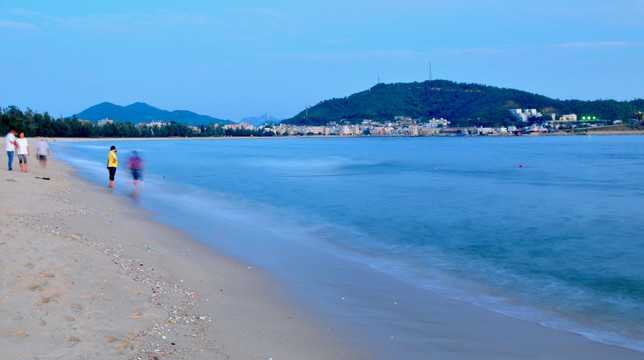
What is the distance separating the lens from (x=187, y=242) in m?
10.1

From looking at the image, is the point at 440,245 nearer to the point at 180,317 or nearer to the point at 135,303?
the point at 180,317

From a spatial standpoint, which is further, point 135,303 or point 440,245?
point 440,245

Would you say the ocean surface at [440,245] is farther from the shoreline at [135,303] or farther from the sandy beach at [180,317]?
the shoreline at [135,303]

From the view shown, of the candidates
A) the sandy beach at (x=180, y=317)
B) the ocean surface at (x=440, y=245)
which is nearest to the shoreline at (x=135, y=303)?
the sandy beach at (x=180, y=317)

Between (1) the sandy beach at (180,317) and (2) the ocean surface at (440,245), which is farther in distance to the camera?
(2) the ocean surface at (440,245)

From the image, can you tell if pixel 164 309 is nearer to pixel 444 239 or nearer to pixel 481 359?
pixel 481 359

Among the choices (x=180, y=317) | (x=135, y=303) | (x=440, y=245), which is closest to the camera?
(x=180, y=317)

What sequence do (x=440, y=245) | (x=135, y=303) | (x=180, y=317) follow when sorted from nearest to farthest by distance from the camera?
(x=180, y=317) → (x=135, y=303) → (x=440, y=245)

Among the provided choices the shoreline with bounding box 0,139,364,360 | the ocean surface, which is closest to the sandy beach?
the shoreline with bounding box 0,139,364,360

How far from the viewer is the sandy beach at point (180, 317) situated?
454 cm

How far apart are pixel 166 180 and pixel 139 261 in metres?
20.4

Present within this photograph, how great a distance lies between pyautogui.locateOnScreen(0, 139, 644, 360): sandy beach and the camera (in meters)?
4.54

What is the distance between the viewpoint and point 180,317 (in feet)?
17.5

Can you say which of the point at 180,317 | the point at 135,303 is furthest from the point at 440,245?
the point at 135,303
